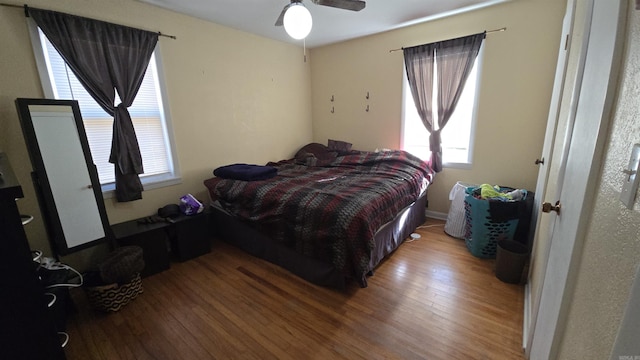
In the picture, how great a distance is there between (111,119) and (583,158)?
328 centimetres

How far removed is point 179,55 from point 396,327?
331 cm

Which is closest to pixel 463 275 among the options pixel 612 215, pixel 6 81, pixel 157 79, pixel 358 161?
pixel 358 161

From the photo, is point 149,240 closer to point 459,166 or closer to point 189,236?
point 189,236

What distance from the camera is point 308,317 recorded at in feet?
6.09

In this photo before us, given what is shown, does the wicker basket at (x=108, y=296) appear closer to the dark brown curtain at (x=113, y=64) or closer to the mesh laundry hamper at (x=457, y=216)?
the dark brown curtain at (x=113, y=64)

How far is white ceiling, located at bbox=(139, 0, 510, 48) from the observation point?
2.59 metres

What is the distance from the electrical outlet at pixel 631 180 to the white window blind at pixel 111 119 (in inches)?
128

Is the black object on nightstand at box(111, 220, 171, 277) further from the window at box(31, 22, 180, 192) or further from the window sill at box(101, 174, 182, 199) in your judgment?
the window at box(31, 22, 180, 192)

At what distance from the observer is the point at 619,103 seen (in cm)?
60

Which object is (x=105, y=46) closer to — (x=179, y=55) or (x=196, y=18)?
(x=179, y=55)

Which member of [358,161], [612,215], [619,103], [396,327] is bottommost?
[396,327]

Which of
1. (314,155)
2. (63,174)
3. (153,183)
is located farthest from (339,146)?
(63,174)

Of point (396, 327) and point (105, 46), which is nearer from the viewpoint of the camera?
point (396, 327)

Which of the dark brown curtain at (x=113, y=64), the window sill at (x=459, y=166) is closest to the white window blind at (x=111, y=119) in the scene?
the dark brown curtain at (x=113, y=64)
